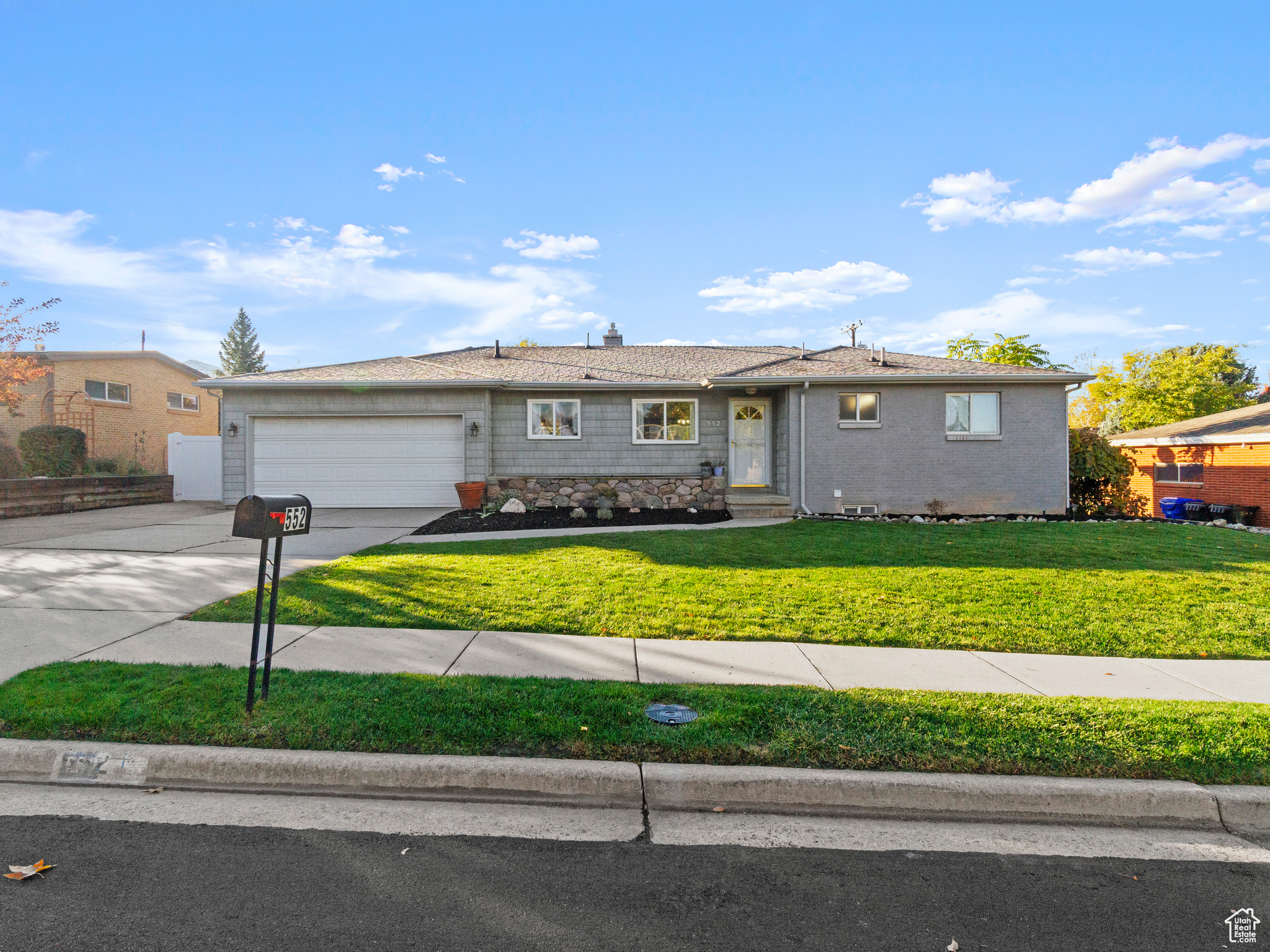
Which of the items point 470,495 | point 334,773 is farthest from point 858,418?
point 334,773

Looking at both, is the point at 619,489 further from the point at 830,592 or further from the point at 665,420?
the point at 830,592

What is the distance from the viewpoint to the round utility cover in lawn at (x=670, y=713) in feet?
11.7

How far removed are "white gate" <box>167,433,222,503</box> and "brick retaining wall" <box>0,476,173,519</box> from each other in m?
0.31

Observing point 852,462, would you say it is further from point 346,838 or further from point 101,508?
point 101,508

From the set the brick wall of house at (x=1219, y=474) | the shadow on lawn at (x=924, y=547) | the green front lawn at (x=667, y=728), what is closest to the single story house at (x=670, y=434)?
the shadow on lawn at (x=924, y=547)

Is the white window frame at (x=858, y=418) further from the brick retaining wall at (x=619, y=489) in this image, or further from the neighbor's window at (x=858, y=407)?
the brick retaining wall at (x=619, y=489)

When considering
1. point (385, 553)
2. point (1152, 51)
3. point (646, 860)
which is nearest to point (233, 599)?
point (385, 553)

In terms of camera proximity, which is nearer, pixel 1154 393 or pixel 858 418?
pixel 858 418

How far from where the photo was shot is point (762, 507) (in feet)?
45.1

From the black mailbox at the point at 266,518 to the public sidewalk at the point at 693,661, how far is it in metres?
1.27

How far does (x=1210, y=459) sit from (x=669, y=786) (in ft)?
70.5

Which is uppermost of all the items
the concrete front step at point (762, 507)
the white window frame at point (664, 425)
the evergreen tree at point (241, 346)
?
the evergreen tree at point (241, 346)

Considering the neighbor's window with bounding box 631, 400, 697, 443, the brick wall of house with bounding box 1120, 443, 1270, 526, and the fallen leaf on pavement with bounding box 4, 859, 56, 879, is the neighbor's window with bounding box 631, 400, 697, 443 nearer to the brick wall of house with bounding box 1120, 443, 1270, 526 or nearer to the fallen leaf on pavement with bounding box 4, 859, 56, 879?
the brick wall of house with bounding box 1120, 443, 1270, 526

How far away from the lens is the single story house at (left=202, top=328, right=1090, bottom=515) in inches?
546
